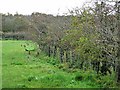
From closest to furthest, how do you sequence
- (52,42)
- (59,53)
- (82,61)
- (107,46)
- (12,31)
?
1. (107,46)
2. (82,61)
3. (59,53)
4. (52,42)
5. (12,31)

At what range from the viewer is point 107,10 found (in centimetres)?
1119

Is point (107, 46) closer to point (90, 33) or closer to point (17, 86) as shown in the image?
point (90, 33)

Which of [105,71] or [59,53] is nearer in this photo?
[105,71]

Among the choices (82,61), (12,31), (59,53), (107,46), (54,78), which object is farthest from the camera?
(12,31)

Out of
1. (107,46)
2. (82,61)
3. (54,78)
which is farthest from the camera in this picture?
(82,61)

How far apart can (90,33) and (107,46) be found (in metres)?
1.01

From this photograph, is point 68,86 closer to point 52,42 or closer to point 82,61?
point 82,61

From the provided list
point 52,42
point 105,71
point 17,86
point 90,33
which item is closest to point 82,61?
point 105,71

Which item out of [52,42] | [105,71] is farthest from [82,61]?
[52,42]

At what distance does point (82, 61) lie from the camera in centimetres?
1572

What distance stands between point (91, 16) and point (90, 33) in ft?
2.20

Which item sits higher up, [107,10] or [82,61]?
[107,10]

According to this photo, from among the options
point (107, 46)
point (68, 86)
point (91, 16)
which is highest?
point (91, 16)

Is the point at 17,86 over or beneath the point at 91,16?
beneath
